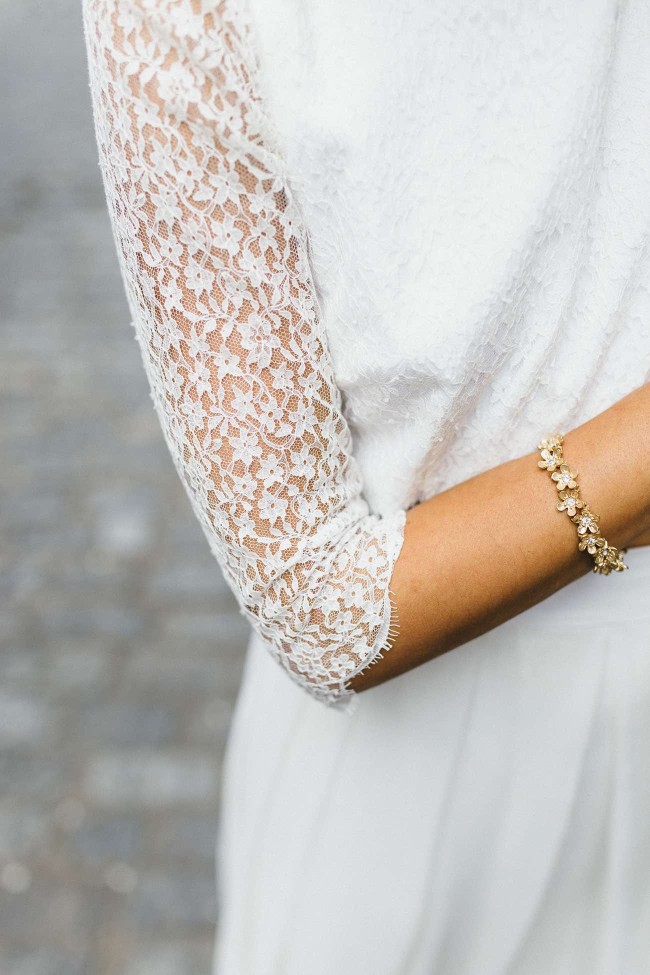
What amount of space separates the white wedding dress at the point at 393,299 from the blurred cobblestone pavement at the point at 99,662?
1.47 meters

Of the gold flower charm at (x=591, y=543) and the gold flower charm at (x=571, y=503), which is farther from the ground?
the gold flower charm at (x=571, y=503)

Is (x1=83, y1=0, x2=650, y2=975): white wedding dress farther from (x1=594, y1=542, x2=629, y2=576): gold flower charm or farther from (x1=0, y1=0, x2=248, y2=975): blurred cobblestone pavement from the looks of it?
(x1=0, y1=0, x2=248, y2=975): blurred cobblestone pavement

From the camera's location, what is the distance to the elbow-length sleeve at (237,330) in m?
0.74

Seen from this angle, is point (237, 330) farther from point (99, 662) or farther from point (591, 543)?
point (99, 662)

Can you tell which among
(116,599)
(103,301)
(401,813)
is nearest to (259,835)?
(401,813)

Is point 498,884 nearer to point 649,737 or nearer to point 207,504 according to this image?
point 649,737

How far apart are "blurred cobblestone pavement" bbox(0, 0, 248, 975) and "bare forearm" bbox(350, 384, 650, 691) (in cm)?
169

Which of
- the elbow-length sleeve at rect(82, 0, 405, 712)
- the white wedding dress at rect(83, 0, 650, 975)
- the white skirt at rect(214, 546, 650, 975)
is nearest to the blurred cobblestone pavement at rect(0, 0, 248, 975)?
the white skirt at rect(214, 546, 650, 975)

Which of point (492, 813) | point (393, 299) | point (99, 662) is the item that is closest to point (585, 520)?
point (393, 299)

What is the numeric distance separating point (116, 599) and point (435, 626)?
93.8 inches

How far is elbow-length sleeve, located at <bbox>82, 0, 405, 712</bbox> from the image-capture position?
736mm

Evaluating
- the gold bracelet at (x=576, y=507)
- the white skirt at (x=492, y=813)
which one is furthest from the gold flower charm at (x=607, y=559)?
the white skirt at (x=492, y=813)

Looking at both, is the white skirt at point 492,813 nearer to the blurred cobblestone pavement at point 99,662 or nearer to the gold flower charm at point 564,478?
the gold flower charm at point 564,478

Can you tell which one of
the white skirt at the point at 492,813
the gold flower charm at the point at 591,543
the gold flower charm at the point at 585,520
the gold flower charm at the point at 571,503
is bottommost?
the white skirt at the point at 492,813
